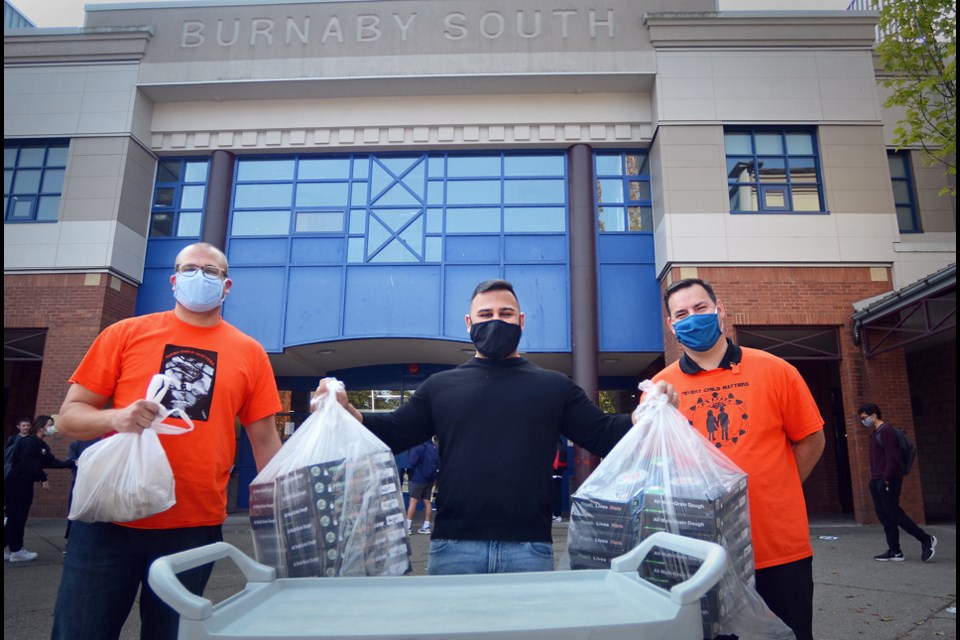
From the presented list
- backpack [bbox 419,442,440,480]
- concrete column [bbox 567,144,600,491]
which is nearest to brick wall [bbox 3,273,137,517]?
backpack [bbox 419,442,440,480]

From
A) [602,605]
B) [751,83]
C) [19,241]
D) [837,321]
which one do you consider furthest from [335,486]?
[19,241]

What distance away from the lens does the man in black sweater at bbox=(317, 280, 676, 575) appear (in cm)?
220

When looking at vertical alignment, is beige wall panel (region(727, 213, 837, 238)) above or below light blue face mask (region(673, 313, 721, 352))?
above

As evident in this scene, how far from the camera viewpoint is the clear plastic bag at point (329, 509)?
6.26 ft

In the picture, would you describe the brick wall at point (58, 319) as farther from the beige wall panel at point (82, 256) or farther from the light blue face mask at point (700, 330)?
the light blue face mask at point (700, 330)

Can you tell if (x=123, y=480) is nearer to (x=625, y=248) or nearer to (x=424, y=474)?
(x=424, y=474)

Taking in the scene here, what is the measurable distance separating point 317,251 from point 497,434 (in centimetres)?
1170

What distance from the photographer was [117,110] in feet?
43.3

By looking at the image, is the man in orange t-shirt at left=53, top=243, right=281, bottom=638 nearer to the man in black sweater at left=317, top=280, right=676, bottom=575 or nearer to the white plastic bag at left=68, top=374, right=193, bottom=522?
the white plastic bag at left=68, top=374, right=193, bottom=522

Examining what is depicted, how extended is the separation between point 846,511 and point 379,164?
13.2 metres

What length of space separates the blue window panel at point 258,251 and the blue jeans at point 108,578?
37.8 feet

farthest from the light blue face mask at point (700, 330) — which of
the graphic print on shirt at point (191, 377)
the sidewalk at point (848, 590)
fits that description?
the sidewalk at point (848, 590)

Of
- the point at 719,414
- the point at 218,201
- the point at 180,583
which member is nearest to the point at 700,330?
the point at 719,414

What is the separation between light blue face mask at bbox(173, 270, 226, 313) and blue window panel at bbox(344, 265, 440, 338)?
994 centimetres
